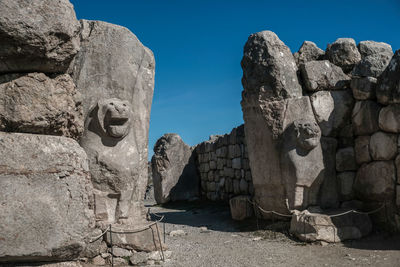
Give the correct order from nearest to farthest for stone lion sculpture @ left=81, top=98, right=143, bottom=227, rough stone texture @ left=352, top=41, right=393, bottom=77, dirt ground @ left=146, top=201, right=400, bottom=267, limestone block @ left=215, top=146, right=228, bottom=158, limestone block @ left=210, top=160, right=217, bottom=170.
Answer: stone lion sculpture @ left=81, top=98, right=143, bottom=227 < dirt ground @ left=146, top=201, right=400, bottom=267 < rough stone texture @ left=352, top=41, right=393, bottom=77 < limestone block @ left=215, top=146, right=228, bottom=158 < limestone block @ left=210, top=160, right=217, bottom=170

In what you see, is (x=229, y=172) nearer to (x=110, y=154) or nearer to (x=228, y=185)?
(x=228, y=185)

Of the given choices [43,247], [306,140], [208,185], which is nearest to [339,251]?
[306,140]

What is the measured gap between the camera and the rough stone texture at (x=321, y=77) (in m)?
5.85

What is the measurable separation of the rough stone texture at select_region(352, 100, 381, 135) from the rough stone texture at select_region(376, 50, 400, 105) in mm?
212

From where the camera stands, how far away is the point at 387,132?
16.9 ft

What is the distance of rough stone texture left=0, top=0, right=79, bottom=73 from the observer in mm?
1668

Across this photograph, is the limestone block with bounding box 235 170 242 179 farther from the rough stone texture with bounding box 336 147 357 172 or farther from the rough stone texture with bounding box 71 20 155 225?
the rough stone texture with bounding box 71 20 155 225

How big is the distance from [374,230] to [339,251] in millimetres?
967

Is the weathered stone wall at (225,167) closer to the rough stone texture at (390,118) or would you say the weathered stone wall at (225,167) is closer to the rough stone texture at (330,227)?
the rough stone texture at (330,227)

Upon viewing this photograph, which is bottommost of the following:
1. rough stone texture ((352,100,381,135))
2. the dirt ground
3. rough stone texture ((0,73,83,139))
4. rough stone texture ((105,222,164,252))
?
the dirt ground

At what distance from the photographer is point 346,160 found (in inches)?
225

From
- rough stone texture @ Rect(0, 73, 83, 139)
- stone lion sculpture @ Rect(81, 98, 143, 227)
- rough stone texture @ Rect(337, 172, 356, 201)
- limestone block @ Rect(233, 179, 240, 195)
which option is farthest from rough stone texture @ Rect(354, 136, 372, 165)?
rough stone texture @ Rect(0, 73, 83, 139)

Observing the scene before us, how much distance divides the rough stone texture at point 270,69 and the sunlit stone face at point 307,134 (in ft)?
1.76

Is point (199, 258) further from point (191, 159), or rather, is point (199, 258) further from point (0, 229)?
point (191, 159)
